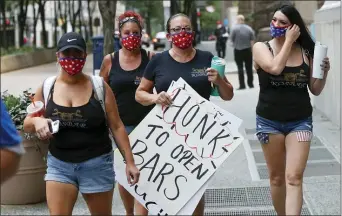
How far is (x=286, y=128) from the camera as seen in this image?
4629mm

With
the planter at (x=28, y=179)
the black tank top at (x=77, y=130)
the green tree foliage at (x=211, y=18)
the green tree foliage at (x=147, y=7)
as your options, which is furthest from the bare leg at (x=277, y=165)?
the green tree foliage at (x=211, y=18)

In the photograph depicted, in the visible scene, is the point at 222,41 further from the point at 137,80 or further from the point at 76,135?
the point at 76,135

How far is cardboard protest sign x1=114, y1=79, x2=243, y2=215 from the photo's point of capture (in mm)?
4496

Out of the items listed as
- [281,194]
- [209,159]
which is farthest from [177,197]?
[281,194]

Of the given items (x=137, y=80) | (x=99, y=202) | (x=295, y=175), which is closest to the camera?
(x=99, y=202)

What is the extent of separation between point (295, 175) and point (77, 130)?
5.37 feet

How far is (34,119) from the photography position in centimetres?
385

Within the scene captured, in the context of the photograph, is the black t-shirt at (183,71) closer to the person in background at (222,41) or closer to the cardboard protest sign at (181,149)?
the cardboard protest sign at (181,149)

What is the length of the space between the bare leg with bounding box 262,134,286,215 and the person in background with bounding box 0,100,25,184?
264 centimetres

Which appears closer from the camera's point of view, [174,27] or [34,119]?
[34,119]

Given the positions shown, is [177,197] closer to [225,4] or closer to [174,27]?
[174,27]

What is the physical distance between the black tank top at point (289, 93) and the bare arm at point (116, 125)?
1.18m

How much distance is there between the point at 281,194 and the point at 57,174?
1.83 m

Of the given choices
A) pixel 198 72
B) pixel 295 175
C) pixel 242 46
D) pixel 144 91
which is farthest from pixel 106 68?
pixel 242 46
